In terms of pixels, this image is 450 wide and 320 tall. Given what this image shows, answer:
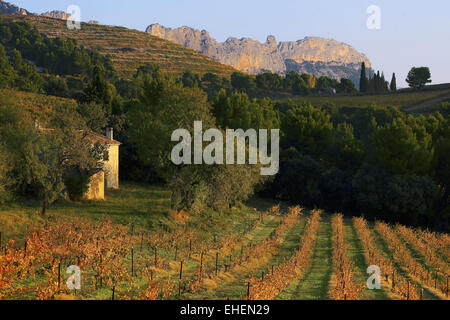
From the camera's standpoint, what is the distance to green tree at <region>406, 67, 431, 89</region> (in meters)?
98.1

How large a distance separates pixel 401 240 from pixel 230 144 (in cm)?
1320

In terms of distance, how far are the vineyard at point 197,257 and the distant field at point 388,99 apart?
52108mm

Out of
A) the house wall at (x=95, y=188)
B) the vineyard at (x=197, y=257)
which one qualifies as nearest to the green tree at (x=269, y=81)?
the vineyard at (x=197, y=257)

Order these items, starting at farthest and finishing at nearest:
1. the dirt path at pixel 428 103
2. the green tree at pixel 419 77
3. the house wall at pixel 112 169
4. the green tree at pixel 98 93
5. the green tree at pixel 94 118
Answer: the green tree at pixel 419 77
the dirt path at pixel 428 103
the green tree at pixel 98 93
the green tree at pixel 94 118
the house wall at pixel 112 169

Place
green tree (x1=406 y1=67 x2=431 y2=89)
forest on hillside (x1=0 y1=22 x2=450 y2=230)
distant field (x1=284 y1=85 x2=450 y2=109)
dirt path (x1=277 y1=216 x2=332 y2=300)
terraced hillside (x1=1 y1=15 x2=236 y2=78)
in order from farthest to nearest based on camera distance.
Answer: terraced hillside (x1=1 y1=15 x2=236 y2=78) < green tree (x1=406 y1=67 x2=431 y2=89) < distant field (x1=284 y1=85 x2=450 y2=109) < forest on hillside (x1=0 y1=22 x2=450 y2=230) < dirt path (x1=277 y1=216 x2=332 y2=300)

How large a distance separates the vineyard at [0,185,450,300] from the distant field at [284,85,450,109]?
52.1 meters

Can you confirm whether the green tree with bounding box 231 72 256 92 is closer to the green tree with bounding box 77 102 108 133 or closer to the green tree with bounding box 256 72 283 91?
the green tree with bounding box 256 72 283 91

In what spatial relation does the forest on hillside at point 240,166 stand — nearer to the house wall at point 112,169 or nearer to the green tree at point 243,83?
the house wall at point 112,169

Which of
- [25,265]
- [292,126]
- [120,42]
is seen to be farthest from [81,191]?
[120,42]

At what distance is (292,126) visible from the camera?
4766 centimetres

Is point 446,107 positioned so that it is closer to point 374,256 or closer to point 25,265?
point 374,256

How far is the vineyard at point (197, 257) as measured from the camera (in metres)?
12.8

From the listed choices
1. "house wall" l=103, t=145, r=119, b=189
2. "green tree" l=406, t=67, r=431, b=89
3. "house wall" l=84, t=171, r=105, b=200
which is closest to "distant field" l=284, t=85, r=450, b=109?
"green tree" l=406, t=67, r=431, b=89
